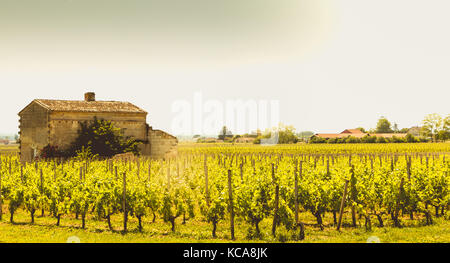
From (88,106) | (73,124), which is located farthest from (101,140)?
(88,106)

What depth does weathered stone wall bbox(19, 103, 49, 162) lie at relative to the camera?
25.4 metres

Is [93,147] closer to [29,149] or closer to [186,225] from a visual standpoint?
[29,149]

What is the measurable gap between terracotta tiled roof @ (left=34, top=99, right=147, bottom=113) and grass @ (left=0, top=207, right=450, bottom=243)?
1600cm

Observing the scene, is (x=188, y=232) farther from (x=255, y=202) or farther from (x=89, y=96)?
(x=89, y=96)

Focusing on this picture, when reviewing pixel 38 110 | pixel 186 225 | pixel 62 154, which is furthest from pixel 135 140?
pixel 186 225

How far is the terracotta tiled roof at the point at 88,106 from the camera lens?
85.1ft

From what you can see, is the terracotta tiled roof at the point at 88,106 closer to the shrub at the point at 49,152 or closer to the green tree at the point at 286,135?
the shrub at the point at 49,152

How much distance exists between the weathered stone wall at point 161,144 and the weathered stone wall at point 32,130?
8110mm

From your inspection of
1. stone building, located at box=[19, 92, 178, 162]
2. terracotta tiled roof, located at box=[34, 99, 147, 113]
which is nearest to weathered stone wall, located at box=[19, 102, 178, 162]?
stone building, located at box=[19, 92, 178, 162]

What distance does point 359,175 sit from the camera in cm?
1272

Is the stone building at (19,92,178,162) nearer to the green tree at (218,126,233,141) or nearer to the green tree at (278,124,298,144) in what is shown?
the green tree at (278,124,298,144)
